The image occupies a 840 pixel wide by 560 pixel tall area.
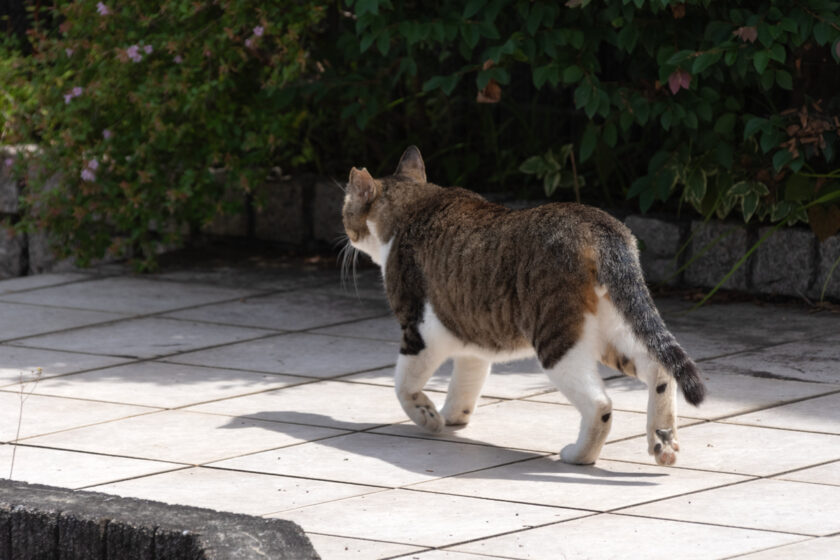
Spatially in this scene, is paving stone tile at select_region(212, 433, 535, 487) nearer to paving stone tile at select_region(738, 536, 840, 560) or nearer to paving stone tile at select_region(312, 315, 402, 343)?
paving stone tile at select_region(738, 536, 840, 560)

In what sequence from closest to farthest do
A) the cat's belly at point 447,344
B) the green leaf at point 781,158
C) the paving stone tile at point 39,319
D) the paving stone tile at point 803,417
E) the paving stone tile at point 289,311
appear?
the cat's belly at point 447,344 → the paving stone tile at point 803,417 → the green leaf at point 781,158 → the paving stone tile at point 39,319 → the paving stone tile at point 289,311

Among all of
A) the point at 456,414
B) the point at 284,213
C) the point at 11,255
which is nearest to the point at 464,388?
the point at 456,414

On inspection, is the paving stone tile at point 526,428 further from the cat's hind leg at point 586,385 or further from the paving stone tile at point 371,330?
the paving stone tile at point 371,330

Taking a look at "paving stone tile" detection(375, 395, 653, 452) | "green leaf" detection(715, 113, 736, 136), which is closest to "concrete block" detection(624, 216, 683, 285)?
"green leaf" detection(715, 113, 736, 136)

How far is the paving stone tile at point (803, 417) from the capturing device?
529cm

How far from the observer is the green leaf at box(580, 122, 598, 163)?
7770 mm

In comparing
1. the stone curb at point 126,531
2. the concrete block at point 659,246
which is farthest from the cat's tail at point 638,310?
the concrete block at point 659,246

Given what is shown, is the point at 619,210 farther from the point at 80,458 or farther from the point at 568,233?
the point at 80,458

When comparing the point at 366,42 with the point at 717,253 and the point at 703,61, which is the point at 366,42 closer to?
the point at 703,61

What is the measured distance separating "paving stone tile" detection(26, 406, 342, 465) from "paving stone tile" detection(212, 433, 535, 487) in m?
0.12

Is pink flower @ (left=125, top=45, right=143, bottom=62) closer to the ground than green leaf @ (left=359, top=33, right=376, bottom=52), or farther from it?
closer to the ground

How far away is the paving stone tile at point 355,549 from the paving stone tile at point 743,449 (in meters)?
1.27

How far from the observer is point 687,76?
7117 millimetres

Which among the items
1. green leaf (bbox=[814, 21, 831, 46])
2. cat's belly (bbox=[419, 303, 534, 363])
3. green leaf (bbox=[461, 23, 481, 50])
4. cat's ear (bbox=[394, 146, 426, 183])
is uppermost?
green leaf (bbox=[814, 21, 831, 46])
